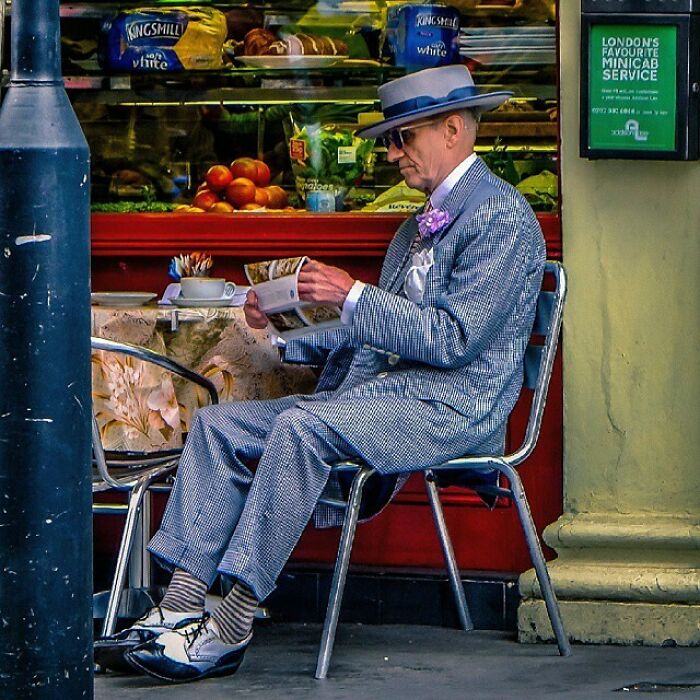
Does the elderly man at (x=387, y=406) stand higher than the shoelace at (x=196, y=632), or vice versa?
the elderly man at (x=387, y=406)

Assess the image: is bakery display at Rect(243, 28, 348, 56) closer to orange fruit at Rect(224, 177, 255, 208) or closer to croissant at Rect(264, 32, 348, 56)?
croissant at Rect(264, 32, 348, 56)

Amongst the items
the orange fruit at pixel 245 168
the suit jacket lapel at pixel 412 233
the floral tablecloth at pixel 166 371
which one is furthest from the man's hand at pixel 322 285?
the orange fruit at pixel 245 168

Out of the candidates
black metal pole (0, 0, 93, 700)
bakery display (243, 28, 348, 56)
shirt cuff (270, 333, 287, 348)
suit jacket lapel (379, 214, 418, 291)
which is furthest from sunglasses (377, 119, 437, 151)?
black metal pole (0, 0, 93, 700)

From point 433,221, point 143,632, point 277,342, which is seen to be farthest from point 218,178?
point 143,632

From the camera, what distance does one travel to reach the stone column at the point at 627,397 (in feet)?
16.5

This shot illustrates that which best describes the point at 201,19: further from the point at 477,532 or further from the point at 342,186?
the point at 477,532

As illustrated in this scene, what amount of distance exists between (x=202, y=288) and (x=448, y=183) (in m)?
0.75

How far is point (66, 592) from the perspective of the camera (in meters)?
3.30

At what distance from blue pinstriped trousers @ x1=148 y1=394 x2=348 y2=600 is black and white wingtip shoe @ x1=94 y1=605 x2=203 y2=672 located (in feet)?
0.36

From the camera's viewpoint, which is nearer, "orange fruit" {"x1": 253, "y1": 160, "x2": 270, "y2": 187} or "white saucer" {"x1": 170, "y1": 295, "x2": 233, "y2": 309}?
"white saucer" {"x1": 170, "y1": 295, "x2": 233, "y2": 309}

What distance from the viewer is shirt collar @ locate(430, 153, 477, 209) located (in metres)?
4.77

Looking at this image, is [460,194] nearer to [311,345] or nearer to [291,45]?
[311,345]

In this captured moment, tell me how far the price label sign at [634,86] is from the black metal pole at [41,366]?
80.9 inches

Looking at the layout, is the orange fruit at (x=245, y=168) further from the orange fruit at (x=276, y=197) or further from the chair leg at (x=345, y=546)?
the chair leg at (x=345, y=546)
